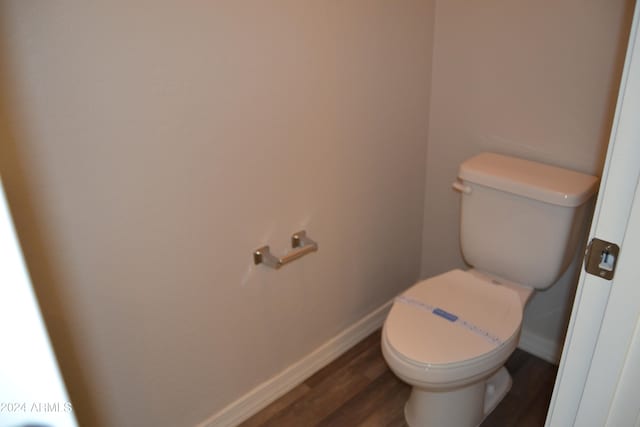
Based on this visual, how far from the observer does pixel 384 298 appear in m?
2.33

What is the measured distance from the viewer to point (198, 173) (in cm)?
145

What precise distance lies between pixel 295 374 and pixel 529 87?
1.38m

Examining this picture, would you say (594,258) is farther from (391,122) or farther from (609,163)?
(391,122)

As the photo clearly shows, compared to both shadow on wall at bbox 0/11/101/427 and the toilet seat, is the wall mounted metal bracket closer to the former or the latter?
the toilet seat

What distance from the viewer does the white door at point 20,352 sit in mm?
479

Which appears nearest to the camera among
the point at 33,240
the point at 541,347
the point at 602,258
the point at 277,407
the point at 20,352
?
the point at 20,352

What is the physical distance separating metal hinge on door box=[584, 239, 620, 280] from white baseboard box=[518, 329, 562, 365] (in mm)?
1327

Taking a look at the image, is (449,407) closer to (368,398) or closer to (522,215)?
(368,398)

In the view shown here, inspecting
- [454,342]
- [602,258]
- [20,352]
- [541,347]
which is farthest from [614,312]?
[541,347]

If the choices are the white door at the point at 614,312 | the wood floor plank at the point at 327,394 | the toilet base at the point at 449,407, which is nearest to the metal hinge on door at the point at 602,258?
the white door at the point at 614,312

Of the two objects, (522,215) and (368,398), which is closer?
(522,215)

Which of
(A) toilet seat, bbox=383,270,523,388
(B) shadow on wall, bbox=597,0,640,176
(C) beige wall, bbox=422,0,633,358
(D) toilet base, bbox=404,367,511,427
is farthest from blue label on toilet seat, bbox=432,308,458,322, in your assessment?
(B) shadow on wall, bbox=597,0,640,176

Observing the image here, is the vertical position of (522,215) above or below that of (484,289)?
above

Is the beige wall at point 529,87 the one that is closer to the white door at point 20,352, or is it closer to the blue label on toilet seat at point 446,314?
the blue label on toilet seat at point 446,314
